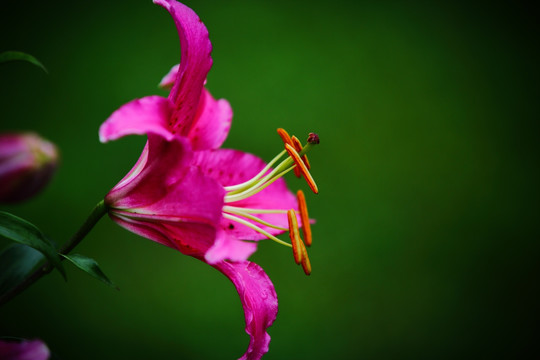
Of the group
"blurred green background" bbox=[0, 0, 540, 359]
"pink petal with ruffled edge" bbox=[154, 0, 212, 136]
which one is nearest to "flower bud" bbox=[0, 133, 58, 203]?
"pink petal with ruffled edge" bbox=[154, 0, 212, 136]

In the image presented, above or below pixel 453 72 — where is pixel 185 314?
below

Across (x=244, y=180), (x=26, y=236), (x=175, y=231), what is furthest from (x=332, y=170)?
(x=26, y=236)

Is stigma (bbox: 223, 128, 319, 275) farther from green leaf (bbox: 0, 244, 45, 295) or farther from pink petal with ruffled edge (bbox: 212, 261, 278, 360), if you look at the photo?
green leaf (bbox: 0, 244, 45, 295)

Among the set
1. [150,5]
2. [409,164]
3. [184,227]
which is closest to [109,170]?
[150,5]

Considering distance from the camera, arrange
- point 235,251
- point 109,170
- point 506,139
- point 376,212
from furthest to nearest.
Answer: point 506,139 < point 376,212 < point 109,170 < point 235,251

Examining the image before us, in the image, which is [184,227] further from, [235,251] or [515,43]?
[515,43]

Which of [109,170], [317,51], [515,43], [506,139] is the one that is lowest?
[109,170]

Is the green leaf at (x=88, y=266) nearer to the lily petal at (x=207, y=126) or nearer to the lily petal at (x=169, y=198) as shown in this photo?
the lily petal at (x=169, y=198)
